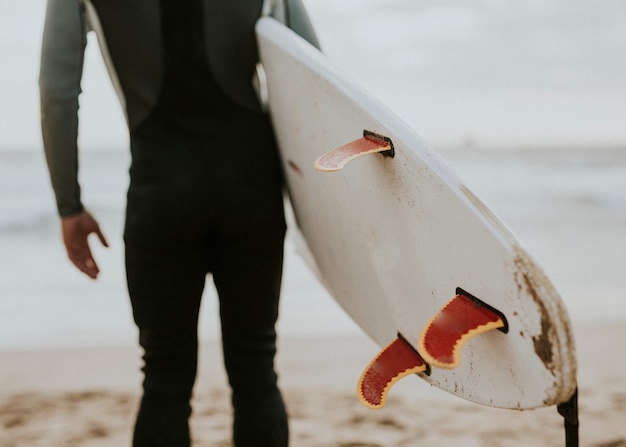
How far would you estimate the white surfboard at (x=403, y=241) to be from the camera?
929 mm

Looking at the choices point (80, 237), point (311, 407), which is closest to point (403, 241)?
point (80, 237)

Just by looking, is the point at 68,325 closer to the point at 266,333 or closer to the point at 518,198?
the point at 266,333

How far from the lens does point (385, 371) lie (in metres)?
1.10

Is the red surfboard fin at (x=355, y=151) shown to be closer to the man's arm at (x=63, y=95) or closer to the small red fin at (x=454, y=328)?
the small red fin at (x=454, y=328)

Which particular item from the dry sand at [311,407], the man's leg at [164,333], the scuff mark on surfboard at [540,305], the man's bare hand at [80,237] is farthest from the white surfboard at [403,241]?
the dry sand at [311,407]

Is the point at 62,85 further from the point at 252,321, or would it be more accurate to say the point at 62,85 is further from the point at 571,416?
the point at 571,416

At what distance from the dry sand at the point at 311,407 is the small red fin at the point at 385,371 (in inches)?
52.0

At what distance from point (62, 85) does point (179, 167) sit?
0.29m

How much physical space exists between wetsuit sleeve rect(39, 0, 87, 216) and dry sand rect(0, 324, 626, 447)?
137 cm

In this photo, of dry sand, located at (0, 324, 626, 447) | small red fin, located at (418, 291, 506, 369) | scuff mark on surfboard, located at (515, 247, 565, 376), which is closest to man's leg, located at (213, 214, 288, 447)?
small red fin, located at (418, 291, 506, 369)

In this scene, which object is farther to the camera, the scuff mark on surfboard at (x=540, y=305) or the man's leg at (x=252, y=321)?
the man's leg at (x=252, y=321)

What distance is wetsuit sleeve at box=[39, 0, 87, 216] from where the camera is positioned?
4.20 ft

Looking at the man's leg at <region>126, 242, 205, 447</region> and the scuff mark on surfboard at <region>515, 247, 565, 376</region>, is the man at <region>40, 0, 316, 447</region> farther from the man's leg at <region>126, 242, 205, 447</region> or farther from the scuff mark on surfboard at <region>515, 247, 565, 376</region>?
the scuff mark on surfboard at <region>515, 247, 565, 376</region>

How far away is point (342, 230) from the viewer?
1.41 meters
